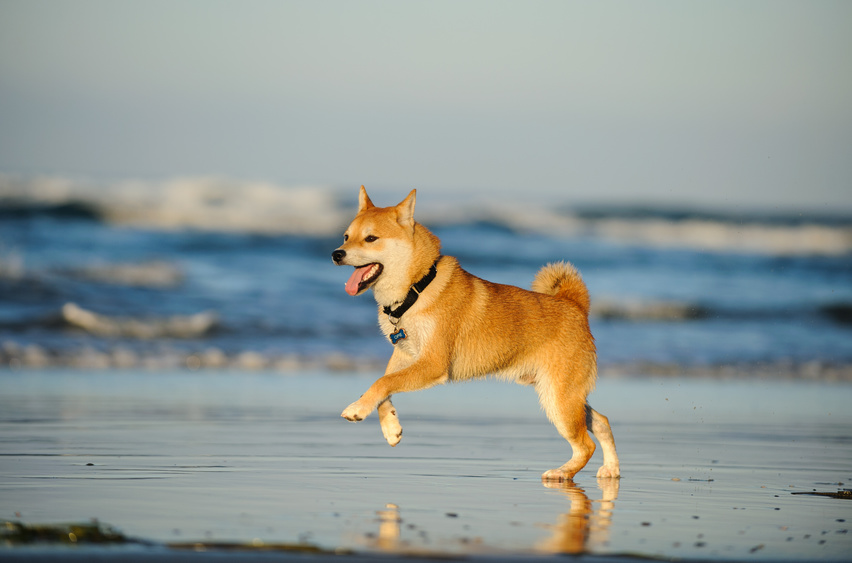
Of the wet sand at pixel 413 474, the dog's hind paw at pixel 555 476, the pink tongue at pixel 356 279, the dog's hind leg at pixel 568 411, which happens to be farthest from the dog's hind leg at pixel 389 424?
the dog's hind leg at pixel 568 411

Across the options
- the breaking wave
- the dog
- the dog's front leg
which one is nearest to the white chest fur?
the dog

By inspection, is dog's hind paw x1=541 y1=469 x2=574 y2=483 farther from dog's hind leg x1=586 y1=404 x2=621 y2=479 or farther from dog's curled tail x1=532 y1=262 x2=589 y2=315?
dog's curled tail x1=532 y1=262 x2=589 y2=315

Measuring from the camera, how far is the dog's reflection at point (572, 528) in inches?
151

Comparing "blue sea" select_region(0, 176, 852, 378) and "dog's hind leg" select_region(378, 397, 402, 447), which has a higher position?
"blue sea" select_region(0, 176, 852, 378)

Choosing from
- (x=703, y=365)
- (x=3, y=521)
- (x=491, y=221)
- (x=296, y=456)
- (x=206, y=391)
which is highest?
(x=491, y=221)

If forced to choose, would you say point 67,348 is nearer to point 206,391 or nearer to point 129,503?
point 206,391

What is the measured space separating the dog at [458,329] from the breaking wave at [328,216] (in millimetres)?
19100

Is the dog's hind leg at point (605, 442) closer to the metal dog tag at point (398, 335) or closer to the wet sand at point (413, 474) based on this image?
the wet sand at point (413, 474)

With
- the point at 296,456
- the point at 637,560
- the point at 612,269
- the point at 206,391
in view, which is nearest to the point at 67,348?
the point at 206,391

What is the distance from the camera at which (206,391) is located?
33.1 feet

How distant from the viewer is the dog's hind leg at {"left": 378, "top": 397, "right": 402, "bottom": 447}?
594cm

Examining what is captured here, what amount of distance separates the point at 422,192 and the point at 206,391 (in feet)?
75.5

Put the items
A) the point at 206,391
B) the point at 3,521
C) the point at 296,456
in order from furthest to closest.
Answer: the point at 206,391 < the point at 296,456 < the point at 3,521

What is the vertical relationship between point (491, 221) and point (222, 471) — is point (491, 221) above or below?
above
